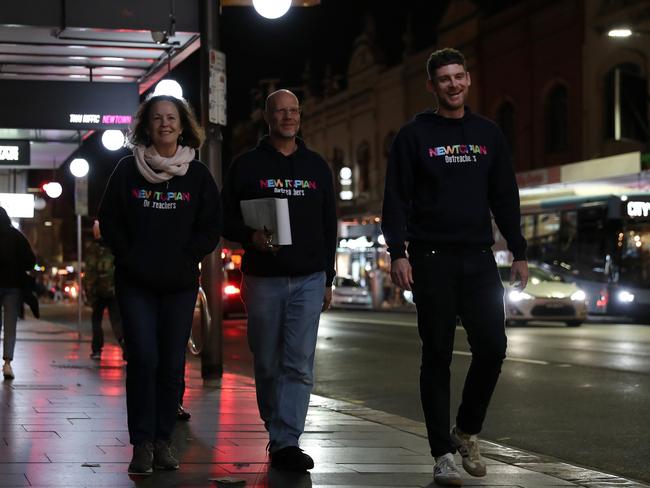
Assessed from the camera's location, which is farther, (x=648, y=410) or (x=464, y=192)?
(x=648, y=410)

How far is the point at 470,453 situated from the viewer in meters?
6.70

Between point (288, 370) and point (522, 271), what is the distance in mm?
1450

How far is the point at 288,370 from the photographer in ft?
23.5

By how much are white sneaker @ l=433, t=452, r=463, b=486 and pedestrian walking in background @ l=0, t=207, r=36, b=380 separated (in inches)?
290

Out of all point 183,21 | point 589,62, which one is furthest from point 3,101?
point 589,62

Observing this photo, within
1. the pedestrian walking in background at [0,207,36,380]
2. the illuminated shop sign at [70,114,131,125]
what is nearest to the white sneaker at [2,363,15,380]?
the pedestrian walking in background at [0,207,36,380]

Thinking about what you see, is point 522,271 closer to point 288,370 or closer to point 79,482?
point 288,370

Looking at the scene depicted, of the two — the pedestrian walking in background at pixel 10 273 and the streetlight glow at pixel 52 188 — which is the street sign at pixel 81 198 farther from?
the pedestrian walking in background at pixel 10 273

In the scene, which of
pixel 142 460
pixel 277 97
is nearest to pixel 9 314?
pixel 277 97

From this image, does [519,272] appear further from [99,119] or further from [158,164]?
[99,119]

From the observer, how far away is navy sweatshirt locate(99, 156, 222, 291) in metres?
6.72

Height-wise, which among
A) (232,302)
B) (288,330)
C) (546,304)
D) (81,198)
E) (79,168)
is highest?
(79,168)

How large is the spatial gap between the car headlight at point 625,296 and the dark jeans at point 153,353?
26.2m

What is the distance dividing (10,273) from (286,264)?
6.51 metres
